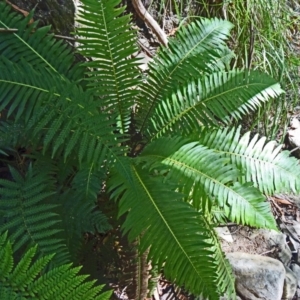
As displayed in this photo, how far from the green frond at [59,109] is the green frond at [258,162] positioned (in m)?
0.61

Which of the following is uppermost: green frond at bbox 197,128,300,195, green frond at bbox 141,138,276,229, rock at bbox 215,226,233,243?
green frond at bbox 197,128,300,195

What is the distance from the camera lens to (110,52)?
6.70 ft

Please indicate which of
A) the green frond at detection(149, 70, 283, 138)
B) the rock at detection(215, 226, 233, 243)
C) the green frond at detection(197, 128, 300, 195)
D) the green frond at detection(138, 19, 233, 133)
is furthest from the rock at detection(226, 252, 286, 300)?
the green frond at detection(138, 19, 233, 133)

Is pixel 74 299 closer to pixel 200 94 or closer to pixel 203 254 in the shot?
pixel 203 254

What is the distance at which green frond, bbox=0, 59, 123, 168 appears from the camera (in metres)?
1.74

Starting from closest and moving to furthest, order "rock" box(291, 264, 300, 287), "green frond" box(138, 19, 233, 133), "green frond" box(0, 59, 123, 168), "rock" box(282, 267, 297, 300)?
"green frond" box(0, 59, 123, 168)
"green frond" box(138, 19, 233, 133)
"rock" box(282, 267, 297, 300)
"rock" box(291, 264, 300, 287)

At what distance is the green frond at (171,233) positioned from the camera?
1741 millimetres

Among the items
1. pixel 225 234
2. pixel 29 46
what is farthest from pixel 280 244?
pixel 29 46

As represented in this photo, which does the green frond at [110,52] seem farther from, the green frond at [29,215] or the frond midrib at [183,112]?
the green frond at [29,215]

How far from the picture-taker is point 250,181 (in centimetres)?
205

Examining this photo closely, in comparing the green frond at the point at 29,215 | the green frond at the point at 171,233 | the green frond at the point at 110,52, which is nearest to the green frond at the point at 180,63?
the green frond at the point at 110,52

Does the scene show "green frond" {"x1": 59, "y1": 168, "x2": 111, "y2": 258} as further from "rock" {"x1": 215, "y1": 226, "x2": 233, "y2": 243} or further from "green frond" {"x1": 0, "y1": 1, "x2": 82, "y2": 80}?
"rock" {"x1": 215, "y1": 226, "x2": 233, "y2": 243}

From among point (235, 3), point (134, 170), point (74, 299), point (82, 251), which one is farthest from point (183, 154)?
point (235, 3)

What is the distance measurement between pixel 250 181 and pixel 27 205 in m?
1.03
